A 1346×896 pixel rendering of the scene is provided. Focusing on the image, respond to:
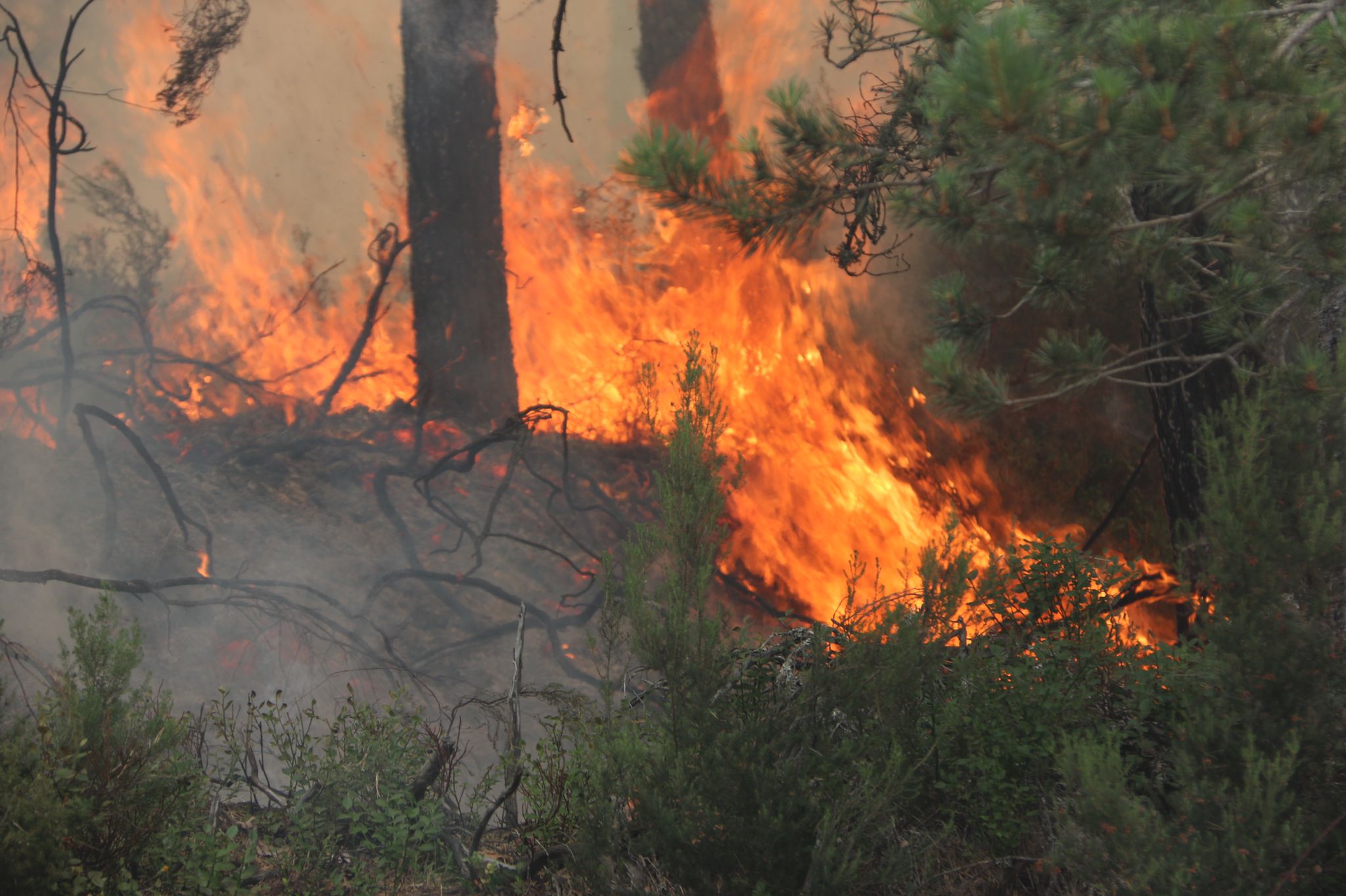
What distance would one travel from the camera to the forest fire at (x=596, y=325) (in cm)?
404

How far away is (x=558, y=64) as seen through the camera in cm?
426

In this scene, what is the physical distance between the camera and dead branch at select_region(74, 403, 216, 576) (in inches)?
162

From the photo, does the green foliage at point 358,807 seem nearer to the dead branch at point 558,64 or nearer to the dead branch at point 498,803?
the dead branch at point 498,803

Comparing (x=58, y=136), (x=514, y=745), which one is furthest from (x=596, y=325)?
(x=58, y=136)

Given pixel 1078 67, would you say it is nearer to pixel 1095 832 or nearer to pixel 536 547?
pixel 1095 832

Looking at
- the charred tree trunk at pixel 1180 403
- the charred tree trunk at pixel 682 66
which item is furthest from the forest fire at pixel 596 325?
the charred tree trunk at pixel 1180 403

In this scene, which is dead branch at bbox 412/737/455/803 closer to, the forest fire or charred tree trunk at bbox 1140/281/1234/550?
the forest fire

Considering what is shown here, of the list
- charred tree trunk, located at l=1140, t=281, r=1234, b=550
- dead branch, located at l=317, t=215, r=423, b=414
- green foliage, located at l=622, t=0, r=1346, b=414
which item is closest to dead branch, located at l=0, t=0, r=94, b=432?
dead branch, located at l=317, t=215, r=423, b=414

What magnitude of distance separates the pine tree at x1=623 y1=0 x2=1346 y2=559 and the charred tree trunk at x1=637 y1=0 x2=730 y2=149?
1.33ft

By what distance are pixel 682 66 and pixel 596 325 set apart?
108cm

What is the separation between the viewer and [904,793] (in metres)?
2.40

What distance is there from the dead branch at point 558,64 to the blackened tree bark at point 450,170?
0.25 metres

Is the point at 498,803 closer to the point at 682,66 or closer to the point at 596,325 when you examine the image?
the point at 596,325

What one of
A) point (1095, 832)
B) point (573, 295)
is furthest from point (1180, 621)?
point (573, 295)
